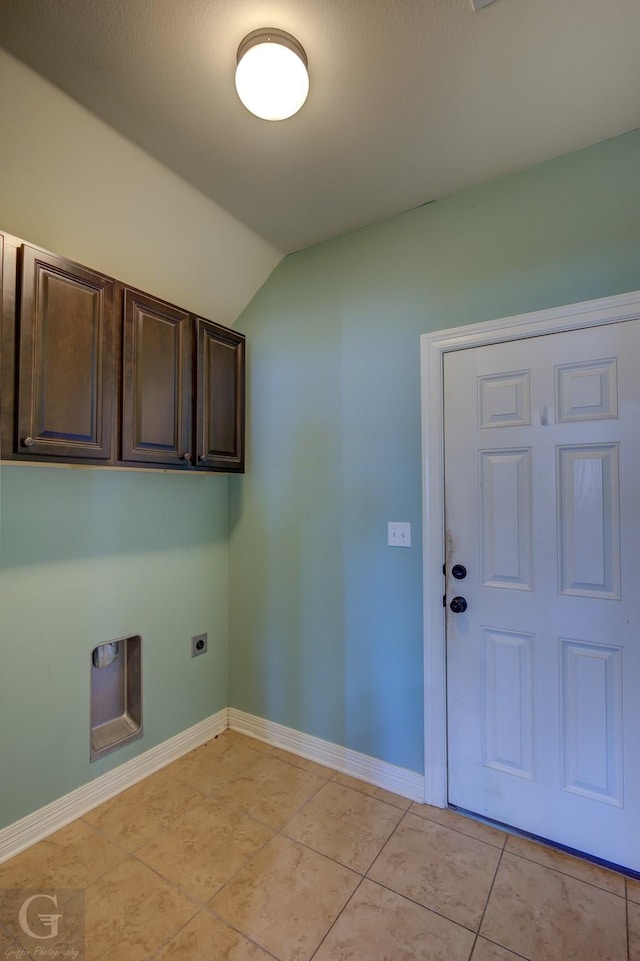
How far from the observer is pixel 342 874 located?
1.55 metres

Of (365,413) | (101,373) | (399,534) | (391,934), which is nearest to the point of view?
(391,934)

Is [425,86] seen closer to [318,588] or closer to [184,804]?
[318,588]

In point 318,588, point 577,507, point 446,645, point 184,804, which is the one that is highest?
point 577,507

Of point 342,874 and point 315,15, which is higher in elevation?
point 315,15

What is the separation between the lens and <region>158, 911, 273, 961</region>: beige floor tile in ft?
4.17

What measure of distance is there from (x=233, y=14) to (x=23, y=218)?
99 cm

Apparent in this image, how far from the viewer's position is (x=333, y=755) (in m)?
2.17

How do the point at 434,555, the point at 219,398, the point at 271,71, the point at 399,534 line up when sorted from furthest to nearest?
the point at 219,398 < the point at 399,534 < the point at 434,555 < the point at 271,71

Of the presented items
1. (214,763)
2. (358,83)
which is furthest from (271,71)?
(214,763)

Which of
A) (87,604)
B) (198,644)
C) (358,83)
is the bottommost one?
(198,644)

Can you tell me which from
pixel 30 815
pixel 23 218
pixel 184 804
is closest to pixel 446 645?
pixel 184 804

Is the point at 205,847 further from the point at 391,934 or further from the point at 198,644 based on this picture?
the point at 198,644

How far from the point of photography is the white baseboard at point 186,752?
A: 171cm

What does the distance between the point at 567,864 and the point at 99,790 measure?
192cm
